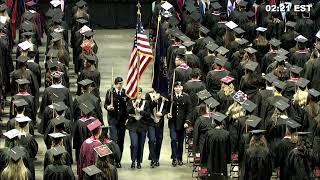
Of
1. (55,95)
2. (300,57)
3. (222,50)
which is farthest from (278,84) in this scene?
(55,95)

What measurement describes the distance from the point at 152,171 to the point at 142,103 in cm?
144

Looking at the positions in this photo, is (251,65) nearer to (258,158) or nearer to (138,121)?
(138,121)

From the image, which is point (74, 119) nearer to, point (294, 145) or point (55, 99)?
point (55, 99)

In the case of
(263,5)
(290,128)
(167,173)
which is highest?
(263,5)

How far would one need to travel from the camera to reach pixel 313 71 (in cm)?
2362

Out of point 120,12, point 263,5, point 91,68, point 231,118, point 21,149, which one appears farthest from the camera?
point 120,12

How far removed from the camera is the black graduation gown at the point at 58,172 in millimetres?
17766

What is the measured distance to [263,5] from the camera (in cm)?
2903

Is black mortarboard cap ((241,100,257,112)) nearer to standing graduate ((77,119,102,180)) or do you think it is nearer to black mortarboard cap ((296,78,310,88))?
black mortarboard cap ((296,78,310,88))

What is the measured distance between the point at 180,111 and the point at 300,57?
15.1 feet

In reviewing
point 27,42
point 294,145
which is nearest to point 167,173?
point 294,145

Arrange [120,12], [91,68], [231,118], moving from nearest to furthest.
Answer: [231,118] < [91,68] < [120,12]

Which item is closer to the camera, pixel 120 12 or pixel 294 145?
pixel 294 145
